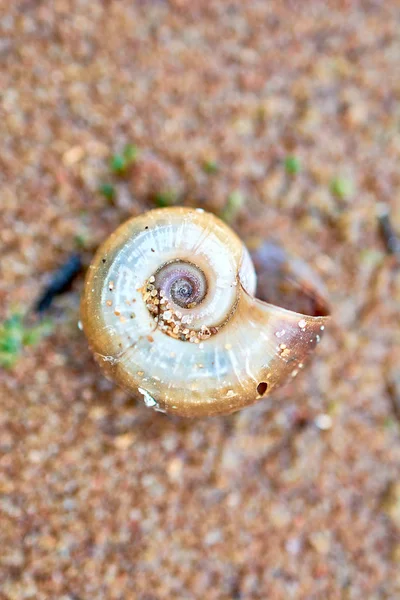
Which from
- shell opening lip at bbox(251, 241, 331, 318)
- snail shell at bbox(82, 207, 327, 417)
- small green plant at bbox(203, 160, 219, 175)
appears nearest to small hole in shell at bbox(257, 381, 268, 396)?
snail shell at bbox(82, 207, 327, 417)

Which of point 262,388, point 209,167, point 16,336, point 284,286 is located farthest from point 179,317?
point 209,167

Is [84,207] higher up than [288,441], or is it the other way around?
[84,207]

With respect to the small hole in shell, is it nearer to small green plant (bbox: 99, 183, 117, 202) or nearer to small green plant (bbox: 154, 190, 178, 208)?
small green plant (bbox: 154, 190, 178, 208)

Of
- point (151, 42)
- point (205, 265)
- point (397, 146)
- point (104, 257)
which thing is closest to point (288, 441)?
point (205, 265)

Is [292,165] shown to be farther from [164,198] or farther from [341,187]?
[164,198]

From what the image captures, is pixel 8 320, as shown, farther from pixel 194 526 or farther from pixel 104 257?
pixel 194 526

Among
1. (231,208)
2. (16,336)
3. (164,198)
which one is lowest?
(16,336)

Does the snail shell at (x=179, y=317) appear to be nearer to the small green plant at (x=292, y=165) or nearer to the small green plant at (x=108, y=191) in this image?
the small green plant at (x=108, y=191)
